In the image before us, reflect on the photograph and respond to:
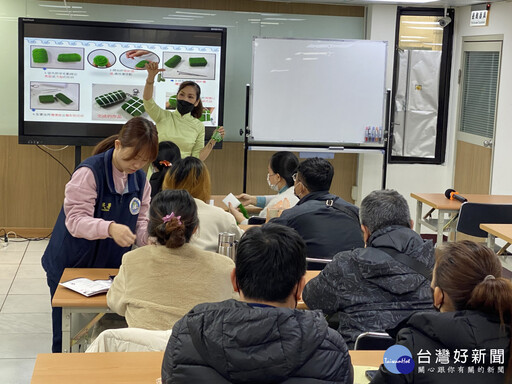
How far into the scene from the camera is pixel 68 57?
22.7 feet

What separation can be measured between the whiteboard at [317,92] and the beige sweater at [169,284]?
A: 15.1 feet

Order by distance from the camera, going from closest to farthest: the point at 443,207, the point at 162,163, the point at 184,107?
the point at 162,163 → the point at 443,207 → the point at 184,107

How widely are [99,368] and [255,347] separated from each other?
0.82 m

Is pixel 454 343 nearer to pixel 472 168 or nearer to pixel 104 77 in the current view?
pixel 104 77

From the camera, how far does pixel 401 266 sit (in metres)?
2.81

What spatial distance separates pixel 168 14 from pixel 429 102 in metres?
3.02

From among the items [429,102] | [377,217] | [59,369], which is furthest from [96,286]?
[429,102]

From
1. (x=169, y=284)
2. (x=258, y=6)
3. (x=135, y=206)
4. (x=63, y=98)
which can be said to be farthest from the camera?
(x=258, y=6)

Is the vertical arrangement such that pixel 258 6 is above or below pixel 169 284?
above

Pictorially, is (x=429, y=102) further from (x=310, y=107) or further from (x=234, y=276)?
(x=234, y=276)

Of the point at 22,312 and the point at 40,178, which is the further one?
the point at 40,178

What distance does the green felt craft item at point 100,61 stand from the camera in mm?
6984

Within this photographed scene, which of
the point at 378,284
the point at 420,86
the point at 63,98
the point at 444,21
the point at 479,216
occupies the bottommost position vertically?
the point at 479,216

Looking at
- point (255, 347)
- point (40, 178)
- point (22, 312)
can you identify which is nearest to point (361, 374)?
point (255, 347)
